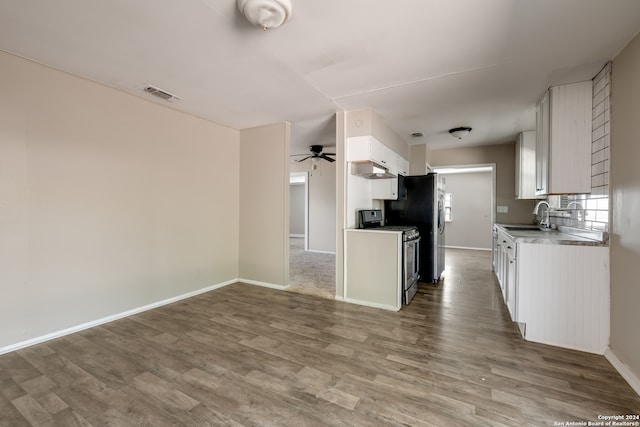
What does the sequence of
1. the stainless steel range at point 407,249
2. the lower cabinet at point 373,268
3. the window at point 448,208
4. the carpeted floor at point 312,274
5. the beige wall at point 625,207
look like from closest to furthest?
the beige wall at point 625,207 → the lower cabinet at point 373,268 → the stainless steel range at point 407,249 → the carpeted floor at point 312,274 → the window at point 448,208

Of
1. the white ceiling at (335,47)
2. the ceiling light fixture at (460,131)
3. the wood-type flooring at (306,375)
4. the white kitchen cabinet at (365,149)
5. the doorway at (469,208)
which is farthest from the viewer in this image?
the doorway at (469,208)

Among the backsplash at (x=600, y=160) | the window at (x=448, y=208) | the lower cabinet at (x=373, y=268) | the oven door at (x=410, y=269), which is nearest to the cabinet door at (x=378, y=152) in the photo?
the lower cabinet at (x=373, y=268)

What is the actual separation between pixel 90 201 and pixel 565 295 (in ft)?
15.5

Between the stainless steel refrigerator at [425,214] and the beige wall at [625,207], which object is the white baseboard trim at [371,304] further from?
the beige wall at [625,207]

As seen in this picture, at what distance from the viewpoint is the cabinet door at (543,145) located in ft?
9.44

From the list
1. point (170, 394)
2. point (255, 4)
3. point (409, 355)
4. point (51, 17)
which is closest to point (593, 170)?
point (409, 355)

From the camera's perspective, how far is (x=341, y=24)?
1.91 metres

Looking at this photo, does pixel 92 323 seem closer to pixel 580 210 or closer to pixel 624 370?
pixel 624 370

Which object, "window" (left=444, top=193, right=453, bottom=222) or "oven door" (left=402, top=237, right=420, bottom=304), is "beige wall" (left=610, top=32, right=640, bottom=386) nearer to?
"oven door" (left=402, top=237, right=420, bottom=304)

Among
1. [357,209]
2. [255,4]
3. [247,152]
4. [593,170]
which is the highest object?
[255,4]

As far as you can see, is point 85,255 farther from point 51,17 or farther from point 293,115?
point 293,115

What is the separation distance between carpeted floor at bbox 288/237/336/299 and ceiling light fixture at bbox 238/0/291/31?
10.5ft

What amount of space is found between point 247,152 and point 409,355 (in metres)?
3.71

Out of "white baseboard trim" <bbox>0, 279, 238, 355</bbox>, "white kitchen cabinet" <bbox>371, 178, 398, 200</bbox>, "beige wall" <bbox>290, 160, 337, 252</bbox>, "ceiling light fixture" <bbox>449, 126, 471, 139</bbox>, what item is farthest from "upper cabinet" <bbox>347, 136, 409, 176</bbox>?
"beige wall" <bbox>290, 160, 337, 252</bbox>
